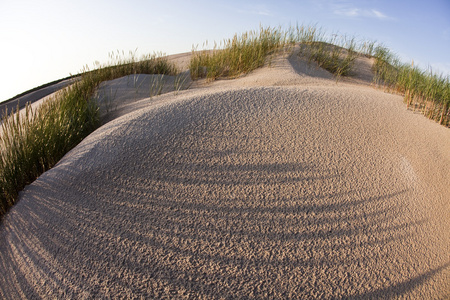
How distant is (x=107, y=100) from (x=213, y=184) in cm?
322

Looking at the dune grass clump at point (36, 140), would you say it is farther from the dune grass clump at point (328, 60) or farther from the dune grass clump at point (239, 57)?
the dune grass clump at point (328, 60)

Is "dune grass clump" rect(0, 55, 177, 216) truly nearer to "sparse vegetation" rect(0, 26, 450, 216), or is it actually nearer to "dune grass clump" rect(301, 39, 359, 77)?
"sparse vegetation" rect(0, 26, 450, 216)

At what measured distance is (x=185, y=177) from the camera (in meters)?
2.10

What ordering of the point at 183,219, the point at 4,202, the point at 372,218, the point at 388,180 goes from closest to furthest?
the point at 183,219, the point at 372,218, the point at 388,180, the point at 4,202

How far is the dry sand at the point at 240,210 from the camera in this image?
1646 mm

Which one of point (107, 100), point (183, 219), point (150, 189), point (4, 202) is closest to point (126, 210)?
point (150, 189)

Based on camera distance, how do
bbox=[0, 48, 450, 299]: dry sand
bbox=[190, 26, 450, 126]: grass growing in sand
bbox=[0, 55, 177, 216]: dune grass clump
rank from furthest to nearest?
bbox=[190, 26, 450, 126]: grass growing in sand
bbox=[0, 55, 177, 216]: dune grass clump
bbox=[0, 48, 450, 299]: dry sand

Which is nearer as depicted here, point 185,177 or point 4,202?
point 185,177

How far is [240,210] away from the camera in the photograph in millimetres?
1894

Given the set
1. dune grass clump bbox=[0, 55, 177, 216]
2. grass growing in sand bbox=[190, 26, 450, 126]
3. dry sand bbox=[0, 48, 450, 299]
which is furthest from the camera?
grass growing in sand bbox=[190, 26, 450, 126]

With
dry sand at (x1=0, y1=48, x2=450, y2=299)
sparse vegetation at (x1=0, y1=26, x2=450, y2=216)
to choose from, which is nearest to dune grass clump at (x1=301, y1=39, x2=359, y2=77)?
sparse vegetation at (x1=0, y1=26, x2=450, y2=216)

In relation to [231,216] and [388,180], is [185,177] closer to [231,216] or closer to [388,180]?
[231,216]

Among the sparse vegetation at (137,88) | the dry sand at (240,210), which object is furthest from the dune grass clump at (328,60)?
the dry sand at (240,210)

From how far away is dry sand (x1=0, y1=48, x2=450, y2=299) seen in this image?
1646mm
